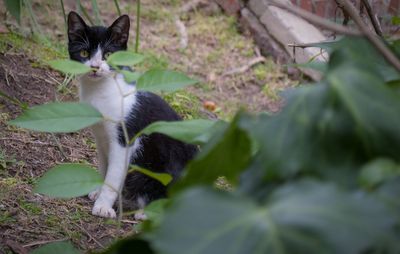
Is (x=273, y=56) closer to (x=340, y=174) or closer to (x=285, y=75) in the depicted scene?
(x=285, y=75)

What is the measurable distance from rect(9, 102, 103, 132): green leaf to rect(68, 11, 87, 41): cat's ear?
151cm

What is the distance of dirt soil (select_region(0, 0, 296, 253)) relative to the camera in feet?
7.09

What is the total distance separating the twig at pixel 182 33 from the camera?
4.46 metres

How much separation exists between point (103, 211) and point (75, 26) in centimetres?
75

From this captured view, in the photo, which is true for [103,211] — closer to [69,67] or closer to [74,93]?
[74,93]

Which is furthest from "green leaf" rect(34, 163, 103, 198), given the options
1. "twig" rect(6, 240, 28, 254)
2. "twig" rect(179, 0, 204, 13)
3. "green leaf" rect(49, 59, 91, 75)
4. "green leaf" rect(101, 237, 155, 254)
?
"twig" rect(179, 0, 204, 13)

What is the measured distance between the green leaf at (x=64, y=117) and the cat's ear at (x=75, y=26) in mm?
1511

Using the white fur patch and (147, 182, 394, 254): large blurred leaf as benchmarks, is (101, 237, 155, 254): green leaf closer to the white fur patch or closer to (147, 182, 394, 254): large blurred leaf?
(147, 182, 394, 254): large blurred leaf

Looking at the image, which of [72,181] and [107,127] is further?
[107,127]

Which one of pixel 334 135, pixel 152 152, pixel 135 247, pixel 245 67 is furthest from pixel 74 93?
pixel 334 135

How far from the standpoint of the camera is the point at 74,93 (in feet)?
10.7

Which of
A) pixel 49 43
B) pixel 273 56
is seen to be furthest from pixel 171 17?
pixel 49 43

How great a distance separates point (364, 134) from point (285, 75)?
3.69 meters

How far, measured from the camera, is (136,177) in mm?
2561
